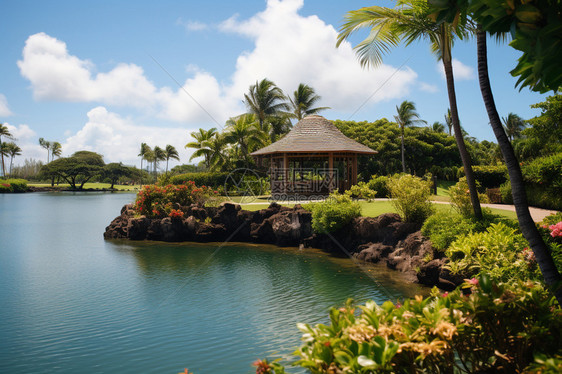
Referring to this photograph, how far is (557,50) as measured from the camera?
2.32m

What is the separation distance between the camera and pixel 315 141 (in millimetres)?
A: 22688

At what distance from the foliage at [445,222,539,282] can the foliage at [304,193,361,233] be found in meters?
5.61

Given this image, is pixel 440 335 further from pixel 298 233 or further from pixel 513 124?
pixel 513 124

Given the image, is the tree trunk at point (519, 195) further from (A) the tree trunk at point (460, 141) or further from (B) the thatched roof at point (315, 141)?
(B) the thatched roof at point (315, 141)

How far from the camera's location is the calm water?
6148 millimetres

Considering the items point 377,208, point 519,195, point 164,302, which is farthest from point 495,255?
point 377,208

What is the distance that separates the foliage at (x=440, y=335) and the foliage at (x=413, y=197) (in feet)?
31.9

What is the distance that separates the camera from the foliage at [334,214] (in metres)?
14.5

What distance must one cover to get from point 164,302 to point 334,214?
24.9 ft

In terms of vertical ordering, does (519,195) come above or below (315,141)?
below

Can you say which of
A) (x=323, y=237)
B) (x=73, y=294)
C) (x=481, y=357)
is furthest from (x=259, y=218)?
(x=481, y=357)

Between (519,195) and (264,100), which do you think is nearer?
(519,195)

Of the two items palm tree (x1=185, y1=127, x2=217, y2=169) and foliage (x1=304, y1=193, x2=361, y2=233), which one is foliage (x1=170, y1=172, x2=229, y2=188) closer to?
palm tree (x1=185, y1=127, x2=217, y2=169)

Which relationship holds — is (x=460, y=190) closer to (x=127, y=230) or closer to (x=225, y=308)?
(x=225, y=308)
